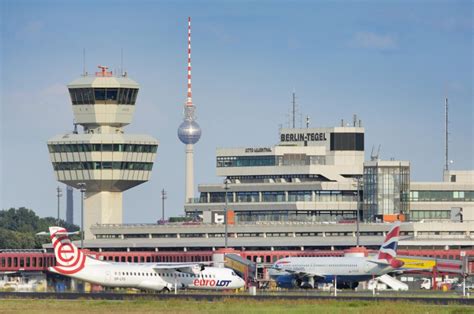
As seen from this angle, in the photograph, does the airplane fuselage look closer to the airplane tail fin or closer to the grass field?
the airplane tail fin

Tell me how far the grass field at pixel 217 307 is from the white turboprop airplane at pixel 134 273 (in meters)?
39.8

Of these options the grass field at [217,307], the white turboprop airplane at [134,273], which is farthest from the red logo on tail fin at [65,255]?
the grass field at [217,307]

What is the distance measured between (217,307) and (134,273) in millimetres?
55427

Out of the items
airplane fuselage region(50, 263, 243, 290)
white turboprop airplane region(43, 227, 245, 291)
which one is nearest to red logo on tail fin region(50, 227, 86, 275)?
white turboprop airplane region(43, 227, 245, 291)

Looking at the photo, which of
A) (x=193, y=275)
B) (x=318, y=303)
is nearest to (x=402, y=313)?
(x=318, y=303)

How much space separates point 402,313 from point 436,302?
1999cm

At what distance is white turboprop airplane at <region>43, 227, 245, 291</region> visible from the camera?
193000 mm

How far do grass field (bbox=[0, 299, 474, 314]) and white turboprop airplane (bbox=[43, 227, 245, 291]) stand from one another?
1568 inches

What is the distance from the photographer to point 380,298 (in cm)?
15875

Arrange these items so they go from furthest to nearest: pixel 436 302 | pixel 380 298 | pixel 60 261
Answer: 1. pixel 60 261
2. pixel 380 298
3. pixel 436 302

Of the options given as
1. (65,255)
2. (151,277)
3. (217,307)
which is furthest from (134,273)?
(217,307)

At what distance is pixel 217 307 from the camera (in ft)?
458

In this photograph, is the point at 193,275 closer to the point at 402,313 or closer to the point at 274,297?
the point at 274,297

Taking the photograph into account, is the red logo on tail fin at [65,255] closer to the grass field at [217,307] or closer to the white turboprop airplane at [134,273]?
the white turboprop airplane at [134,273]
